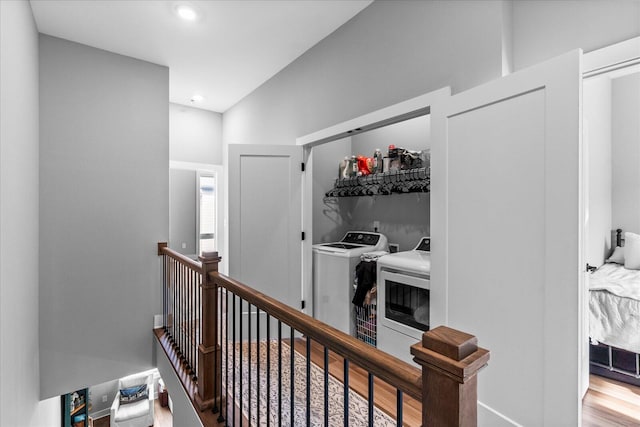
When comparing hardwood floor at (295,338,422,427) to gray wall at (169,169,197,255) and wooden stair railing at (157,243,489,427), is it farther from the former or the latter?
gray wall at (169,169,197,255)

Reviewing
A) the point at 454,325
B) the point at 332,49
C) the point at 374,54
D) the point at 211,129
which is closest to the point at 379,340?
the point at 454,325

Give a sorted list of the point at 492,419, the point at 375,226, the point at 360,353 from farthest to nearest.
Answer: the point at 375,226, the point at 492,419, the point at 360,353

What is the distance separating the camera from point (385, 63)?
88.2 inches

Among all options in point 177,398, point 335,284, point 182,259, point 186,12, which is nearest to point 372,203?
point 335,284

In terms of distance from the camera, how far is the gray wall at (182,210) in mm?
4453

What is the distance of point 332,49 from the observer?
2756mm

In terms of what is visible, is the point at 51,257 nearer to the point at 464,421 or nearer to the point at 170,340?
the point at 170,340

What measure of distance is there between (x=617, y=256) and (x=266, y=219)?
386cm

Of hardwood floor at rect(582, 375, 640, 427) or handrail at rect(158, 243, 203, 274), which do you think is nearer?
hardwood floor at rect(582, 375, 640, 427)

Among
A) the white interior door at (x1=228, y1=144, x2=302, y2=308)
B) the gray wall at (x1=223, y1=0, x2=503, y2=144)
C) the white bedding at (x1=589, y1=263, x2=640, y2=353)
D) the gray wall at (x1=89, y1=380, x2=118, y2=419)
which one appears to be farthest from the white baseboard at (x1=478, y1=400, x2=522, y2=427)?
the gray wall at (x1=89, y1=380, x2=118, y2=419)

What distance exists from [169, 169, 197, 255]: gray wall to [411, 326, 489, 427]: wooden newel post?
14.6 ft

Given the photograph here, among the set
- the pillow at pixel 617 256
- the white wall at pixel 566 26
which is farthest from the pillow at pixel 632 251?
the white wall at pixel 566 26

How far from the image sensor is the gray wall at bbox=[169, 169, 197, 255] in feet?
14.6

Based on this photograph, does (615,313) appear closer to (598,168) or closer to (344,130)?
(598,168)
